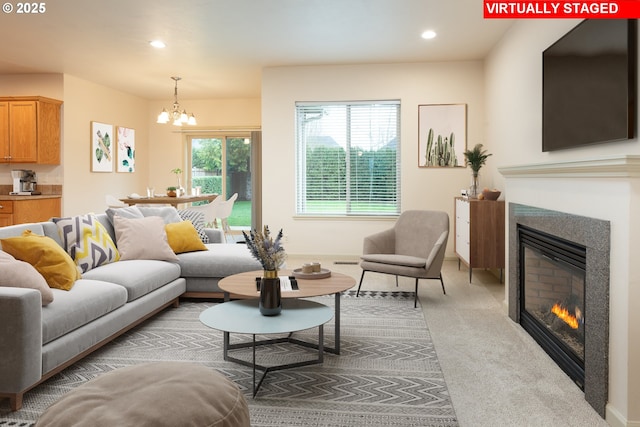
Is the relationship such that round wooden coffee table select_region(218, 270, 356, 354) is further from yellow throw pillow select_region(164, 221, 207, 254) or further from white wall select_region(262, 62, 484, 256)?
white wall select_region(262, 62, 484, 256)

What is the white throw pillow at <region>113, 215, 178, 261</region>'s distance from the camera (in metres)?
4.08

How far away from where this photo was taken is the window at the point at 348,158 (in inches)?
269

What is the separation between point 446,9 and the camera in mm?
4598

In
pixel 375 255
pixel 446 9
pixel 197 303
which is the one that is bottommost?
pixel 197 303

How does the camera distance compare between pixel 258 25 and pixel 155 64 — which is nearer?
pixel 258 25

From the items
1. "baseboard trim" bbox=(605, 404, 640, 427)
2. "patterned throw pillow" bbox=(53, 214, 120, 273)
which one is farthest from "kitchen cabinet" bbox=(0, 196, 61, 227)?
"baseboard trim" bbox=(605, 404, 640, 427)

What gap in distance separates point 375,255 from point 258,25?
8.77ft

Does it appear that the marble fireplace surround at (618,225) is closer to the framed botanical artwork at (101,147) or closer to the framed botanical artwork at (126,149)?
the framed botanical artwork at (101,147)

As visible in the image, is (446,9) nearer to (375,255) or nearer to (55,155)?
(375,255)

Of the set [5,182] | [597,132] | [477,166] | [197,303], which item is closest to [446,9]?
[477,166]

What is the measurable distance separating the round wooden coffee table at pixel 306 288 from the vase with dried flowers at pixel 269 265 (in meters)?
0.17

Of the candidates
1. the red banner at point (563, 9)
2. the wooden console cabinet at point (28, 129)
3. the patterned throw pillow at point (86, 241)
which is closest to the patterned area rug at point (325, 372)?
the patterned throw pillow at point (86, 241)

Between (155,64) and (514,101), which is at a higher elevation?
(155,64)

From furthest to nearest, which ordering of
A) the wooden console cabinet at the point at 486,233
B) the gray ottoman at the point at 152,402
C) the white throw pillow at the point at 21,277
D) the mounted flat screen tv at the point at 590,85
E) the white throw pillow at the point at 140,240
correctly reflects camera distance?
1. the wooden console cabinet at the point at 486,233
2. the white throw pillow at the point at 140,240
3. the mounted flat screen tv at the point at 590,85
4. the white throw pillow at the point at 21,277
5. the gray ottoman at the point at 152,402
